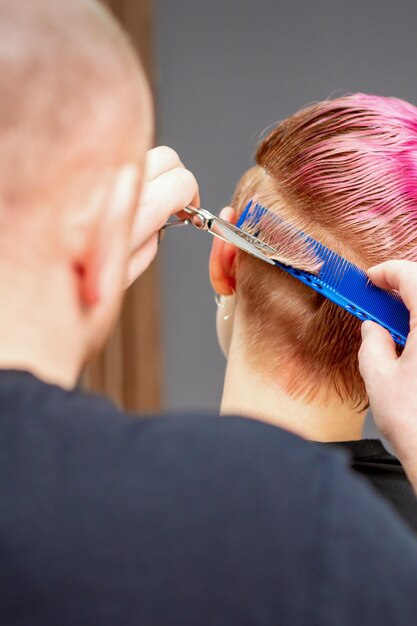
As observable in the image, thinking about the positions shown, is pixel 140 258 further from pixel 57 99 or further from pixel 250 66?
pixel 250 66

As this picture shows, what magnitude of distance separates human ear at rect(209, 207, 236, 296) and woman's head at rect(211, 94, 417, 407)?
1.3 inches

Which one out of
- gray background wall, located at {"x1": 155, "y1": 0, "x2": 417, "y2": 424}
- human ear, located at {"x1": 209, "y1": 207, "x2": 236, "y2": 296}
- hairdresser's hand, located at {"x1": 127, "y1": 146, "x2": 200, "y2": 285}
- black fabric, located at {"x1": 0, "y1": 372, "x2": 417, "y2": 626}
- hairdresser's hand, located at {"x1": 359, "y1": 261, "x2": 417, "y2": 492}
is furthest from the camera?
gray background wall, located at {"x1": 155, "y1": 0, "x2": 417, "y2": 424}

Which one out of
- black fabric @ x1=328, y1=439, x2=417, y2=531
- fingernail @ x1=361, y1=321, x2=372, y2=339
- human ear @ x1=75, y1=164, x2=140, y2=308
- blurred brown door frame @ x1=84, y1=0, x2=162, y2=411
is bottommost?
blurred brown door frame @ x1=84, y1=0, x2=162, y2=411

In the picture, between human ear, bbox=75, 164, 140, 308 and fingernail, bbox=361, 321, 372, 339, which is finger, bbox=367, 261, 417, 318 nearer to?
fingernail, bbox=361, 321, 372, 339

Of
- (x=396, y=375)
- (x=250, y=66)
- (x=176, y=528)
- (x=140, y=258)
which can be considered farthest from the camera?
(x=250, y=66)

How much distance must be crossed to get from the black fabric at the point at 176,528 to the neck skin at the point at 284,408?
1.55ft

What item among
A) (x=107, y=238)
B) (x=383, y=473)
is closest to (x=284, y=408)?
(x=383, y=473)

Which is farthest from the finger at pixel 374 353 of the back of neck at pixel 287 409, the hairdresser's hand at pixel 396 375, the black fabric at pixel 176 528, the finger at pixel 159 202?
the black fabric at pixel 176 528

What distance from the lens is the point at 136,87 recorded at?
0.50 m

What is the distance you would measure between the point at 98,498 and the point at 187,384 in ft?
6.39

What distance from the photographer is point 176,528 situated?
17.3 inches

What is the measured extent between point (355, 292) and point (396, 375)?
0.11 metres

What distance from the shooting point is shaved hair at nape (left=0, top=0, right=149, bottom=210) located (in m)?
0.46

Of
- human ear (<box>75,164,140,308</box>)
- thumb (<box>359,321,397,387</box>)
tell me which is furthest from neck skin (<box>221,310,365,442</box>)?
human ear (<box>75,164,140,308</box>)
